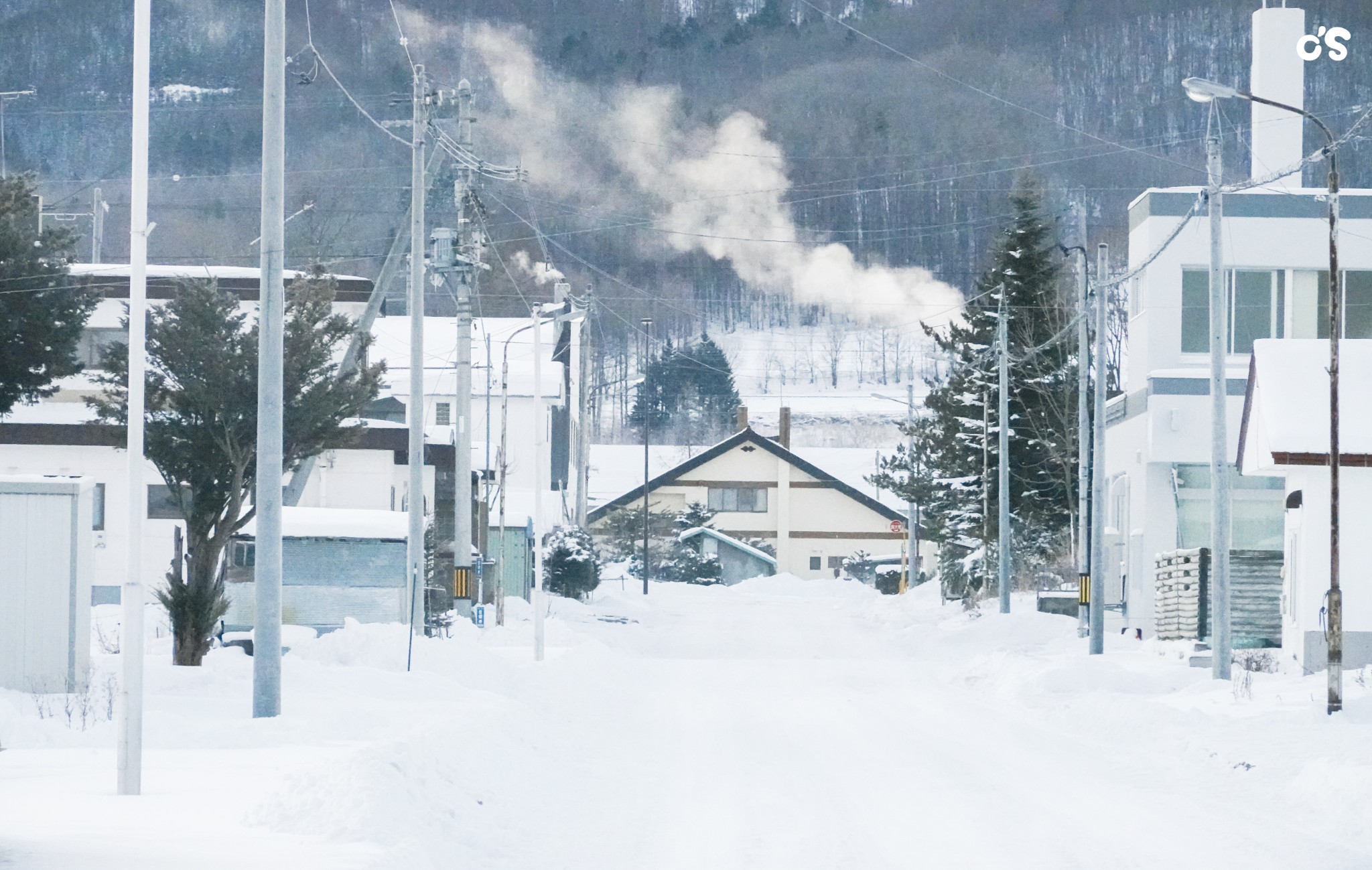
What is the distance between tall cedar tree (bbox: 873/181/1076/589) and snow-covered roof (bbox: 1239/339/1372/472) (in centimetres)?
1951

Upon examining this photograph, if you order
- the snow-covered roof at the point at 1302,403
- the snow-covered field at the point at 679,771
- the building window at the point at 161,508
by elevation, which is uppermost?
the snow-covered roof at the point at 1302,403

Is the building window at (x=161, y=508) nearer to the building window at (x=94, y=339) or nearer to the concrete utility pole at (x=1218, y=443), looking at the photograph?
the building window at (x=94, y=339)

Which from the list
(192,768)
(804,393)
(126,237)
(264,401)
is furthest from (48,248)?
(804,393)

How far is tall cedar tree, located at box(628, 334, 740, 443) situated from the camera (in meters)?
146

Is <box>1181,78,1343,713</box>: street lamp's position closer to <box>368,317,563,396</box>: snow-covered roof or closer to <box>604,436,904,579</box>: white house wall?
<box>368,317,563,396</box>: snow-covered roof

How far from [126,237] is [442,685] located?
97333 mm

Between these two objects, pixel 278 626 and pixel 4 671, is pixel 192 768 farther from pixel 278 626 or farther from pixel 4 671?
pixel 4 671

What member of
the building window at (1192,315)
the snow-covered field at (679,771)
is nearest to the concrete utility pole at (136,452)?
the snow-covered field at (679,771)

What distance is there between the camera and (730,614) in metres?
57.5

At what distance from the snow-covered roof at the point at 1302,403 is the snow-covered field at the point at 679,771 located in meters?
3.51

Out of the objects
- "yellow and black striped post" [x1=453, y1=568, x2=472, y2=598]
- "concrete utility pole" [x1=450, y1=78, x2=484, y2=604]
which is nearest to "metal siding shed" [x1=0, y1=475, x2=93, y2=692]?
"concrete utility pole" [x1=450, y1=78, x2=484, y2=604]

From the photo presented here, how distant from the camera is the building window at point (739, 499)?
312 feet

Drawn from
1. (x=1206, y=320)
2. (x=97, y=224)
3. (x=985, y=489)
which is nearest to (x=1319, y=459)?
(x=1206, y=320)

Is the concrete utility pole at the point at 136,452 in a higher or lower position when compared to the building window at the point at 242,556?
higher
